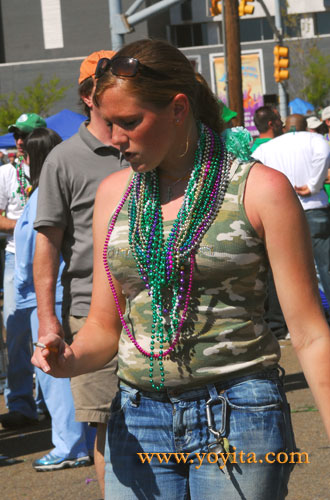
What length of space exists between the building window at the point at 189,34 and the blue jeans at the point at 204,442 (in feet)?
183

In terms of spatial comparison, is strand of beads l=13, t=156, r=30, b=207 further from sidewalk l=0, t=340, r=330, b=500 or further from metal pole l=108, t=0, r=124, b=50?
metal pole l=108, t=0, r=124, b=50

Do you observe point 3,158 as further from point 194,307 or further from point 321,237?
point 194,307

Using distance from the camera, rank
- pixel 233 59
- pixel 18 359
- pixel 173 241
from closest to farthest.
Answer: pixel 173 241 → pixel 18 359 → pixel 233 59

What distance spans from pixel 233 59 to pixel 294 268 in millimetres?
14103

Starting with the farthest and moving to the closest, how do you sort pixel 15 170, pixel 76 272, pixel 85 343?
pixel 15 170, pixel 76 272, pixel 85 343

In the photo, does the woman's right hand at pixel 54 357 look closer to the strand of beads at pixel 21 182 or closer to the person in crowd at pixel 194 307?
the person in crowd at pixel 194 307

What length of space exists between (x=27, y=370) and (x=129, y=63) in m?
4.45

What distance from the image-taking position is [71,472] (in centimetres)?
511

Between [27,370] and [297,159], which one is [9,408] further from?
[297,159]

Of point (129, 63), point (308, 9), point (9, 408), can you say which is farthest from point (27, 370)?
point (308, 9)

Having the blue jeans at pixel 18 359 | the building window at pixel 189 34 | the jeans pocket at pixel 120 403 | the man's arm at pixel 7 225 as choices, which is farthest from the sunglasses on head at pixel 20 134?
the building window at pixel 189 34

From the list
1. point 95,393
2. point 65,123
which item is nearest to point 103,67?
point 95,393

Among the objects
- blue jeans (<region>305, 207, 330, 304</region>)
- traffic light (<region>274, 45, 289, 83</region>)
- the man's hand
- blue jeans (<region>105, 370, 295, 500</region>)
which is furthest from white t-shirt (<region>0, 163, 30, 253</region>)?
traffic light (<region>274, 45, 289, 83</region>)

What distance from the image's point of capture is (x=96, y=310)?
2596mm
